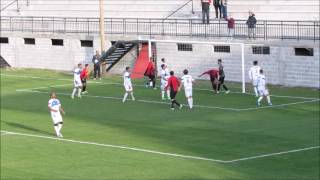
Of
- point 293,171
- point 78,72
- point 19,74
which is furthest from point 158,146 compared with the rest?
point 19,74

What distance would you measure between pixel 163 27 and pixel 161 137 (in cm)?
2560

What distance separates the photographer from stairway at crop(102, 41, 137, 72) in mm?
58875

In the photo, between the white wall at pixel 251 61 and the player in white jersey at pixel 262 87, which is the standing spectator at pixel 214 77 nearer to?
the player in white jersey at pixel 262 87

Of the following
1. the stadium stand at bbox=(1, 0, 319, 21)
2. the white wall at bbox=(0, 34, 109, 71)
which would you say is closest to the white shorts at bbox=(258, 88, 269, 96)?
the stadium stand at bbox=(1, 0, 319, 21)

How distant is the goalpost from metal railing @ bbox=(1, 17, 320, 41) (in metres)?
1.25

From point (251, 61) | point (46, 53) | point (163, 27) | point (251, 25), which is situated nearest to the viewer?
point (251, 61)

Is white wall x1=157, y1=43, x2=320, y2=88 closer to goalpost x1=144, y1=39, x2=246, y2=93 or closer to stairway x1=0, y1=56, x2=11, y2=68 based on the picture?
goalpost x1=144, y1=39, x2=246, y2=93

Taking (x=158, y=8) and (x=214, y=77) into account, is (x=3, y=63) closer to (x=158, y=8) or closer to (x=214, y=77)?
(x=158, y=8)

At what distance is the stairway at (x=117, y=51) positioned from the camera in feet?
193

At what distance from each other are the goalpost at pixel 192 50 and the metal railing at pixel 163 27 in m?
1.25

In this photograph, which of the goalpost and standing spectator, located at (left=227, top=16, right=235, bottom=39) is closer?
the goalpost

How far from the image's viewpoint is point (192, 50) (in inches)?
2144

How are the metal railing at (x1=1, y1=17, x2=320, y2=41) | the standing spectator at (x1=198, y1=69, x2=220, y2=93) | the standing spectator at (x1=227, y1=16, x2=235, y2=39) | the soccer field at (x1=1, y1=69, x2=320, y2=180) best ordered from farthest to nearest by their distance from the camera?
the standing spectator at (x1=227, y1=16, x2=235, y2=39) < the metal railing at (x1=1, y1=17, x2=320, y2=41) < the standing spectator at (x1=198, y1=69, x2=220, y2=93) < the soccer field at (x1=1, y1=69, x2=320, y2=180)

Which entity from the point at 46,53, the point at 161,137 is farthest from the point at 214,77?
the point at 46,53
